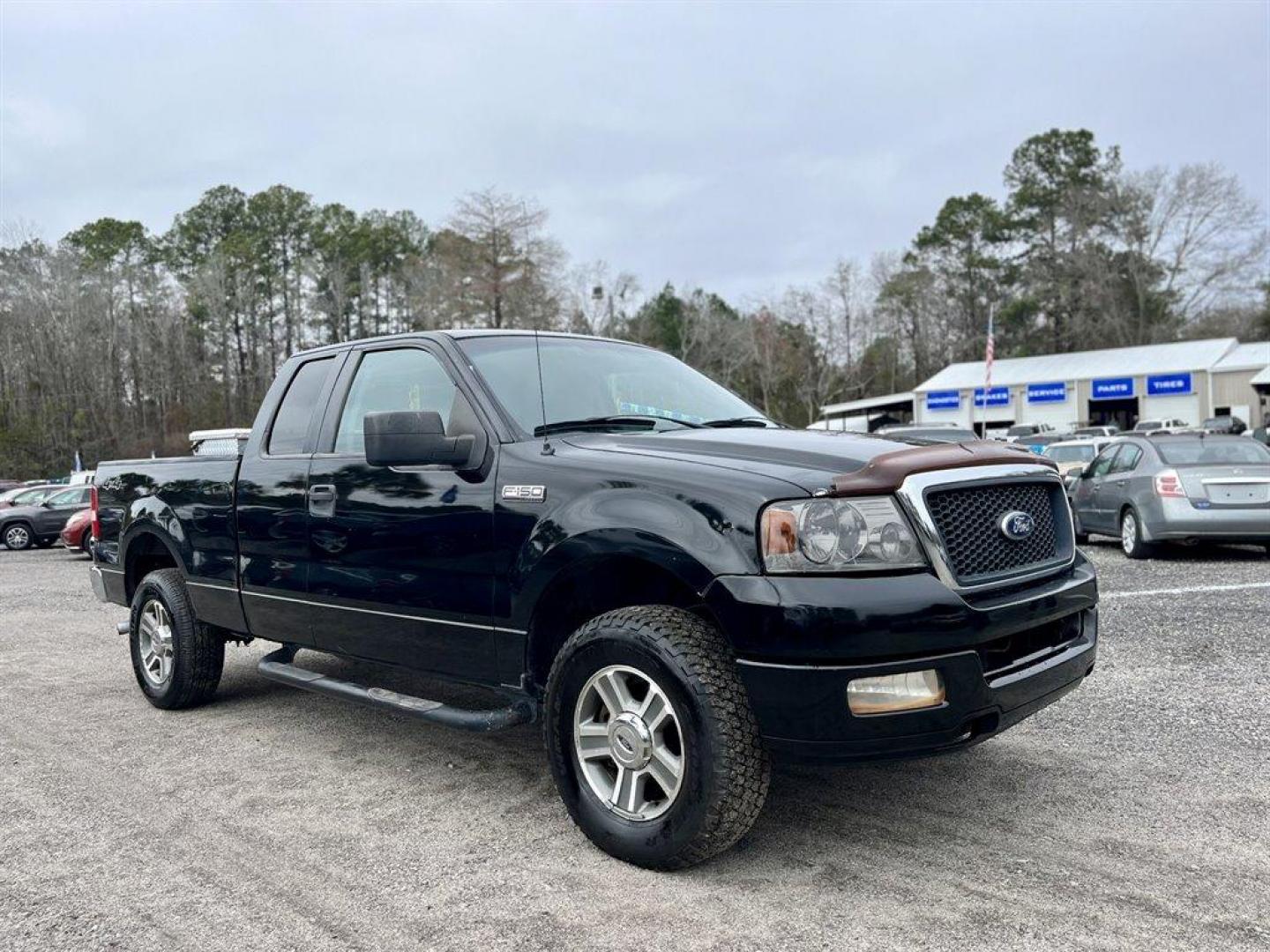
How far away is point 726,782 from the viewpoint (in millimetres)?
3131

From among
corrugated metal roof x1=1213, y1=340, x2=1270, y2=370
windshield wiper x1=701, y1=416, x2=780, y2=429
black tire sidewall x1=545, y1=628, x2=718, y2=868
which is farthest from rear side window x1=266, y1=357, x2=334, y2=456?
corrugated metal roof x1=1213, y1=340, x2=1270, y2=370

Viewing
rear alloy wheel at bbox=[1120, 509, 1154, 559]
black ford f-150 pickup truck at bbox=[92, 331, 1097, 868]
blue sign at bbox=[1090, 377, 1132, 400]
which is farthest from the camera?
blue sign at bbox=[1090, 377, 1132, 400]

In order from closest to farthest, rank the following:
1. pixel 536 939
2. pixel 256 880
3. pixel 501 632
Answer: pixel 536 939 < pixel 256 880 < pixel 501 632

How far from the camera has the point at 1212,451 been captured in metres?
Answer: 11.2

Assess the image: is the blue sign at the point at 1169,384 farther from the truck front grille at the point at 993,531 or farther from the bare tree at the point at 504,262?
the truck front grille at the point at 993,531

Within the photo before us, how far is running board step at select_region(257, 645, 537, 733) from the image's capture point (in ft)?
12.6

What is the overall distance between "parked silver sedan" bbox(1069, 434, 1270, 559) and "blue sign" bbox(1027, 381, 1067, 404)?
46.1 metres

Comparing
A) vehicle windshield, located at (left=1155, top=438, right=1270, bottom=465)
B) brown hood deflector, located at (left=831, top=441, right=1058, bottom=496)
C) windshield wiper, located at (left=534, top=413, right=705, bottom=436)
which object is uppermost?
windshield wiper, located at (left=534, top=413, right=705, bottom=436)

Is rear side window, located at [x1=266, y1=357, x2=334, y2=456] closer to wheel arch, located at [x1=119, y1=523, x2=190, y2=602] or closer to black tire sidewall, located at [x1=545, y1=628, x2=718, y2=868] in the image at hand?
wheel arch, located at [x1=119, y1=523, x2=190, y2=602]

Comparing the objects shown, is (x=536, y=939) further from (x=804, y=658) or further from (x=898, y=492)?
(x=898, y=492)

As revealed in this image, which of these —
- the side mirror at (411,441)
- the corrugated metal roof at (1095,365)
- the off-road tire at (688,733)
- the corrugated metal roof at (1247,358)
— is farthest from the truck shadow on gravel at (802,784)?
the corrugated metal roof at (1095,365)

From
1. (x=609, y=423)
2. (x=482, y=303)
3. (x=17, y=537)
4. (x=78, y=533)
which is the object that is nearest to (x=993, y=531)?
(x=609, y=423)

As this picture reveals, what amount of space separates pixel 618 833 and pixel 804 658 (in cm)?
93

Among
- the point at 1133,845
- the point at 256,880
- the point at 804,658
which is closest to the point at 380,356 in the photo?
the point at 256,880
